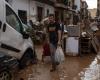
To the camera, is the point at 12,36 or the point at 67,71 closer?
the point at 12,36

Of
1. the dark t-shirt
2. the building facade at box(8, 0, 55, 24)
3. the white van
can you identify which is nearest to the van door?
the white van

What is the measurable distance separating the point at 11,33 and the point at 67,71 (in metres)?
2.74

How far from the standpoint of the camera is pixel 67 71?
10.1 metres

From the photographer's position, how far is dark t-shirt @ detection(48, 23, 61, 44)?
33.0 ft

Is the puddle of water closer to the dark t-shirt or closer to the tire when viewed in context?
the dark t-shirt

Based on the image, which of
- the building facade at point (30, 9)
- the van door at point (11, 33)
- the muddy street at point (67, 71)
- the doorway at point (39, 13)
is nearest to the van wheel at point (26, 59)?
the muddy street at point (67, 71)

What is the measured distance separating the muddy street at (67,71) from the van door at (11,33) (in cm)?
99

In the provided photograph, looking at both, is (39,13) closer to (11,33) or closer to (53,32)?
(53,32)

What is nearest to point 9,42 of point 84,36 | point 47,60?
point 47,60

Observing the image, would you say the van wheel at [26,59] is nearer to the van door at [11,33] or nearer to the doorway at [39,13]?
the van door at [11,33]

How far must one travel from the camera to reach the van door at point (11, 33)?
8078mm

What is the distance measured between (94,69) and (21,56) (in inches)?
115

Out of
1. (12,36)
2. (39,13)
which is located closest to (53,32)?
(12,36)

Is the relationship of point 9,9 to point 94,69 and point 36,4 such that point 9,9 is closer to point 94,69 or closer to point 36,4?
point 94,69
